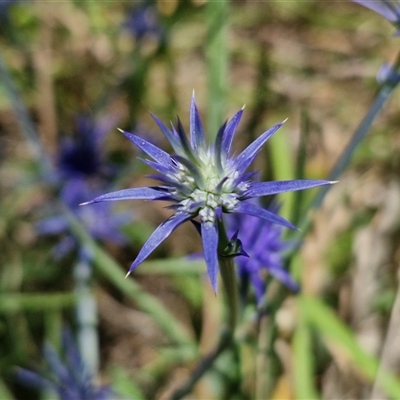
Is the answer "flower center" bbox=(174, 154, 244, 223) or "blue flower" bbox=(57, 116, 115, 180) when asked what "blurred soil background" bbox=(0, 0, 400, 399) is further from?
"flower center" bbox=(174, 154, 244, 223)

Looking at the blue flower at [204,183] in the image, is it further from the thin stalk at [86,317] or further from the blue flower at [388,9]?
the thin stalk at [86,317]

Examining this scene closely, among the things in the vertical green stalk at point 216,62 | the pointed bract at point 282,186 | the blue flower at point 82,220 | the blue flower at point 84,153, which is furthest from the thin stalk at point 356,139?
the blue flower at point 84,153

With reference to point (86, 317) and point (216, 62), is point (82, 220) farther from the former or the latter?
point (216, 62)

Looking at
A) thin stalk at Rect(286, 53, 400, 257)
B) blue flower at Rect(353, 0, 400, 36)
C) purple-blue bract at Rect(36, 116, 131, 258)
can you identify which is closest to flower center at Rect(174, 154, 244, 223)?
thin stalk at Rect(286, 53, 400, 257)

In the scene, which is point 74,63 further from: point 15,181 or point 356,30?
point 356,30

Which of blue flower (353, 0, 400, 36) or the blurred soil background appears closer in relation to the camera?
blue flower (353, 0, 400, 36)

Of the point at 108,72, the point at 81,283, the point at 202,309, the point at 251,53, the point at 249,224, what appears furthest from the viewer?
the point at 251,53

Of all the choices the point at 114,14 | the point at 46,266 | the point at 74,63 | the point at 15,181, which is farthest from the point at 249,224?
the point at 114,14
